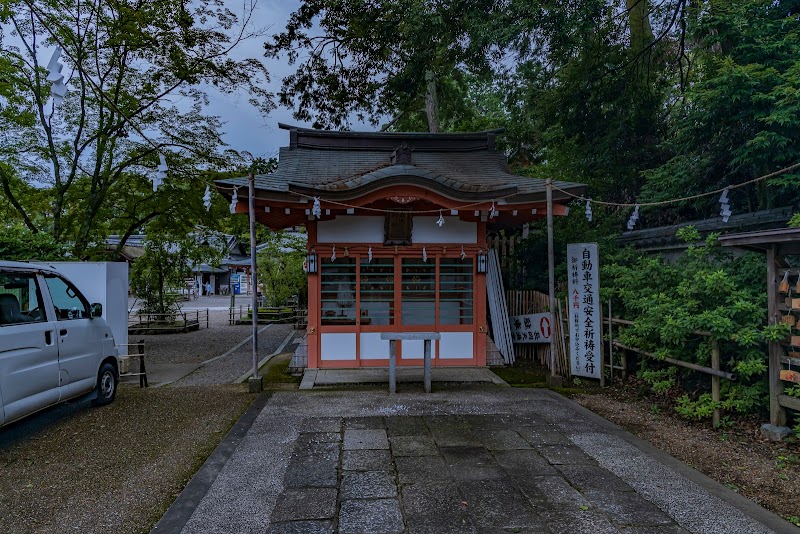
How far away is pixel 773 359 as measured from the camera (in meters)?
4.61

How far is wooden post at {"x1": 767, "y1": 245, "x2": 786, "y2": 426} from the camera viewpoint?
4.59 meters

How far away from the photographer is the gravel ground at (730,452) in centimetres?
360

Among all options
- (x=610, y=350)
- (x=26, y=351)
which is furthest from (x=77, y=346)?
(x=610, y=350)

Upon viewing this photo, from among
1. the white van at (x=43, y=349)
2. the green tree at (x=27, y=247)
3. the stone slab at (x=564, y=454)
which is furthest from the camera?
the green tree at (x=27, y=247)

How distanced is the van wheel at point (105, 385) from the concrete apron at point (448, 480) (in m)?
2.32

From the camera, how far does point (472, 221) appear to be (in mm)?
8297

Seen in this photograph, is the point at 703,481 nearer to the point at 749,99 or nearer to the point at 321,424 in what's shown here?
the point at 321,424

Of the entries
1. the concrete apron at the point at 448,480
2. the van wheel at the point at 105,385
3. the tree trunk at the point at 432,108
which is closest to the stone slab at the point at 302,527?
the concrete apron at the point at 448,480

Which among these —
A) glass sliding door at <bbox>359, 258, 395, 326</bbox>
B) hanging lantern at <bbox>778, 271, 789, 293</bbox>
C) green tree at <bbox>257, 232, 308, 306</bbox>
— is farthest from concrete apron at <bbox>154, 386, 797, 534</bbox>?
green tree at <bbox>257, 232, 308, 306</bbox>

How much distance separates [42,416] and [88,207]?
782cm

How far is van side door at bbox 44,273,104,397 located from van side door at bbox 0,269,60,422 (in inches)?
6.7

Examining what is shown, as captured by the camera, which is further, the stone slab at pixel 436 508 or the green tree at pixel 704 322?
the green tree at pixel 704 322

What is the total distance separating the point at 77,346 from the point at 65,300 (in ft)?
9.66

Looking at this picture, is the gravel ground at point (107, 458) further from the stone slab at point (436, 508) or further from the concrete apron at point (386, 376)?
the stone slab at point (436, 508)
